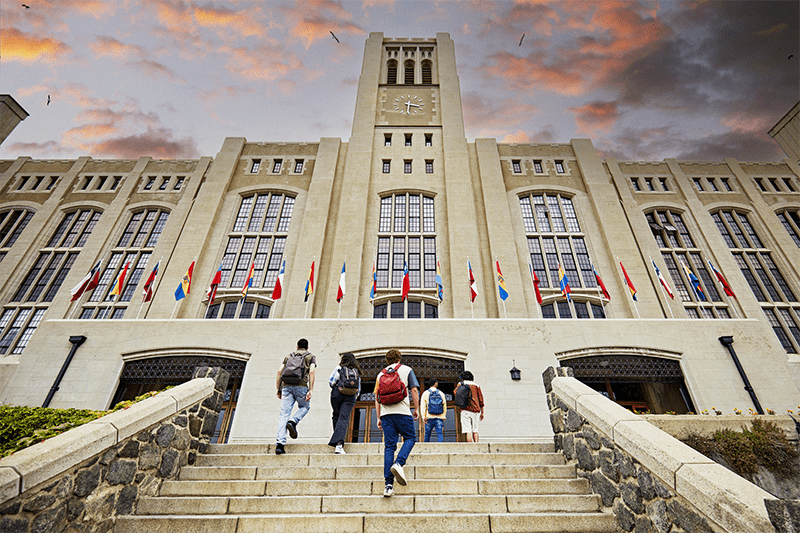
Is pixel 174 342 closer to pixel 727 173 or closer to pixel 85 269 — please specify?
pixel 85 269

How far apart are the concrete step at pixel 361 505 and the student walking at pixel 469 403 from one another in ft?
11.7

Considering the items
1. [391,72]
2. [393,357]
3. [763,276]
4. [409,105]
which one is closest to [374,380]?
[393,357]

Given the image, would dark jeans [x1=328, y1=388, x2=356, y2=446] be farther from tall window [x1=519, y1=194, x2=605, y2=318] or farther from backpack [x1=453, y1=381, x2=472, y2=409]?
tall window [x1=519, y1=194, x2=605, y2=318]

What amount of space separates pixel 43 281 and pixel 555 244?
30769 millimetres

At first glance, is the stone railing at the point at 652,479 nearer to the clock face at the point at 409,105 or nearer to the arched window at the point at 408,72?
the clock face at the point at 409,105

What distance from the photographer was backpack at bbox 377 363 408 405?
515 centimetres

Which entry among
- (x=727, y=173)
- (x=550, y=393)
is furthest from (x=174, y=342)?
(x=727, y=173)

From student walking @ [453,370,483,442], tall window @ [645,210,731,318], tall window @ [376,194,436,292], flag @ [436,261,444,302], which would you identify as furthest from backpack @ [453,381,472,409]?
tall window @ [645,210,731,318]

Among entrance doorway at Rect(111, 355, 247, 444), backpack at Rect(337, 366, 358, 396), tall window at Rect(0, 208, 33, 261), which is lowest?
backpack at Rect(337, 366, 358, 396)

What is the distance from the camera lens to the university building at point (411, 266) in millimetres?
13328

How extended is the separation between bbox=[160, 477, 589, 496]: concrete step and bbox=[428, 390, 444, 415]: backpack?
128 inches

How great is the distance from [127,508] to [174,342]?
34.3 feet

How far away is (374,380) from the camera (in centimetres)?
1430

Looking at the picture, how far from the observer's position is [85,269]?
→ 22.2 metres
